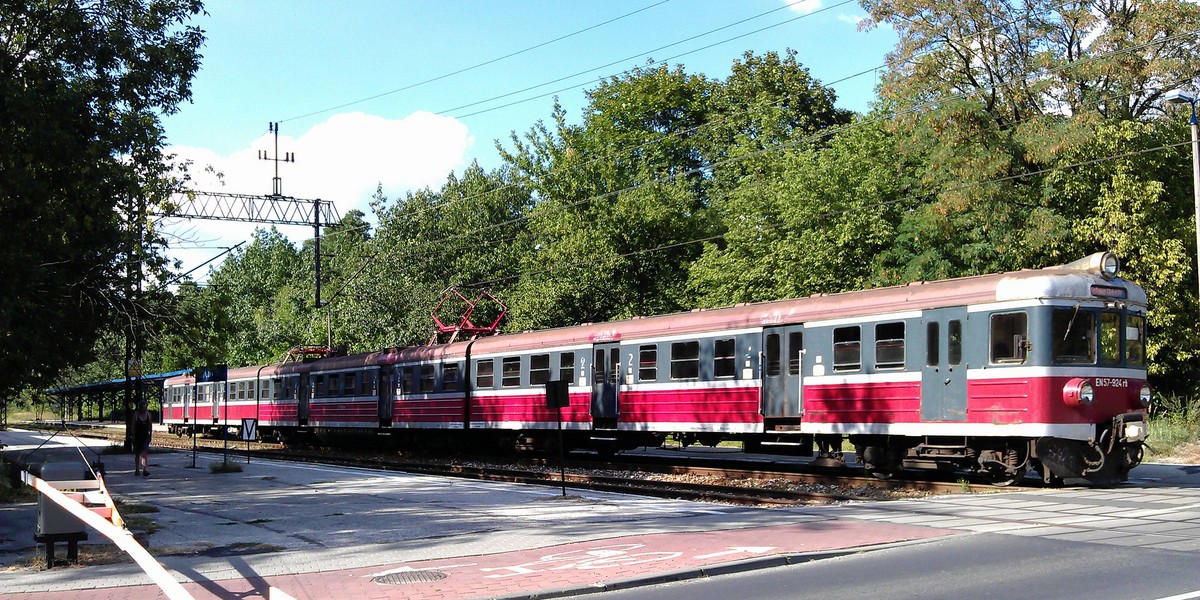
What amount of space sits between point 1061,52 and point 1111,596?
31.5 metres

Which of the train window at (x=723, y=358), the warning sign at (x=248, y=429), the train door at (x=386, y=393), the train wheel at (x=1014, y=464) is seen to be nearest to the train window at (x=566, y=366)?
the train window at (x=723, y=358)

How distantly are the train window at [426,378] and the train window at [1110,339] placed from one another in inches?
763

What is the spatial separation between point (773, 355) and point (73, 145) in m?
13.4

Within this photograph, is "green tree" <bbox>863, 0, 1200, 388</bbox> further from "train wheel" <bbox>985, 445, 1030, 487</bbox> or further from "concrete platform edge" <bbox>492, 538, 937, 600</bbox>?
"concrete platform edge" <bbox>492, 538, 937, 600</bbox>

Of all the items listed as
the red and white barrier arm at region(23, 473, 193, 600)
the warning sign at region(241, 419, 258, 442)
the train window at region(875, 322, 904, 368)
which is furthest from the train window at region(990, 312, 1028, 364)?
the warning sign at region(241, 419, 258, 442)

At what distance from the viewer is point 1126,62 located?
3362 cm

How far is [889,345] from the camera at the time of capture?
19625 millimetres

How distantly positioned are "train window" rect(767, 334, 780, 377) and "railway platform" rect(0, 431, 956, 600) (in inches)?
212

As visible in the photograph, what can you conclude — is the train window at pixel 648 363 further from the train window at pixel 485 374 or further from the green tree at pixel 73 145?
the green tree at pixel 73 145

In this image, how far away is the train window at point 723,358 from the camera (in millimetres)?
22609

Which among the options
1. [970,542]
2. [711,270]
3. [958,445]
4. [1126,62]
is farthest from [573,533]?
[711,270]

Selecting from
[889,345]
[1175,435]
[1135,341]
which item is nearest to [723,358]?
[889,345]

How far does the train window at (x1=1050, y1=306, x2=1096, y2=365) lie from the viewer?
17.7 metres

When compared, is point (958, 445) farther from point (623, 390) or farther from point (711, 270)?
point (711, 270)
